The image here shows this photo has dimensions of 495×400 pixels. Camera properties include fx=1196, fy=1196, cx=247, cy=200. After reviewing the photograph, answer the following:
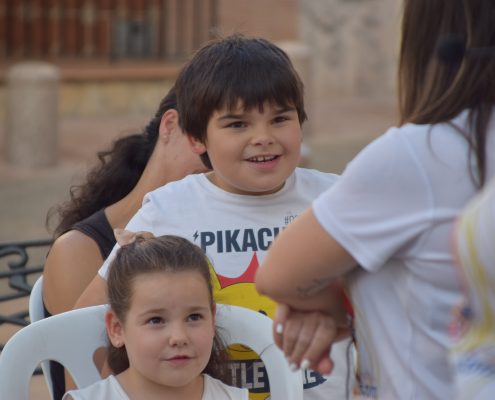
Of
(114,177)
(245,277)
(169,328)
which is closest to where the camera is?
(169,328)

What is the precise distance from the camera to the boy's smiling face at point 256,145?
255cm

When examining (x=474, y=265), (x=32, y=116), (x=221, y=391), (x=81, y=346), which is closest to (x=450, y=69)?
(x=474, y=265)

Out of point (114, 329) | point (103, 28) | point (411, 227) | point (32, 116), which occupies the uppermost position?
point (411, 227)

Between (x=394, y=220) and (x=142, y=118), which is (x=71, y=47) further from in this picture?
(x=394, y=220)

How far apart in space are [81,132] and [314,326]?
10046 mm

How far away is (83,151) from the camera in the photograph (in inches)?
428

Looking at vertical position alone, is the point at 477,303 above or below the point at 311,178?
above

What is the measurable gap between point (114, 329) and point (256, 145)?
489 mm

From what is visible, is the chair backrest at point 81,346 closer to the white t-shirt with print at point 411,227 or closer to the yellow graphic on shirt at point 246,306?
the yellow graphic on shirt at point 246,306

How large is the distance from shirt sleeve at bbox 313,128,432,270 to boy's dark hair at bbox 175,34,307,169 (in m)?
0.88

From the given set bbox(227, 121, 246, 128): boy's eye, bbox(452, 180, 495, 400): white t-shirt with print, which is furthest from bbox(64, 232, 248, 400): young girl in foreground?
bbox(452, 180, 495, 400): white t-shirt with print

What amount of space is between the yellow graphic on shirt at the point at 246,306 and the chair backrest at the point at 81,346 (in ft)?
0.13

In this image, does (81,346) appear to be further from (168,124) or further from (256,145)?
(168,124)

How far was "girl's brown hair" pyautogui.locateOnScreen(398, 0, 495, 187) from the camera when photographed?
5.57ft
